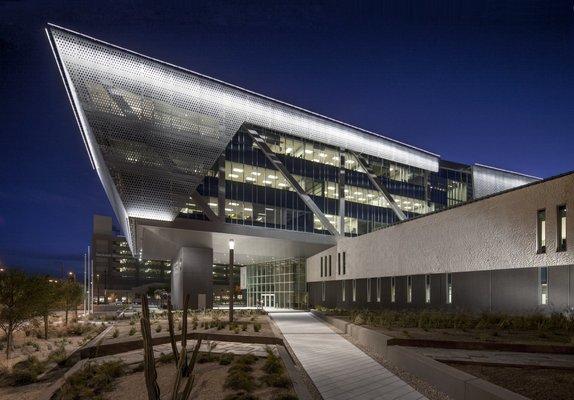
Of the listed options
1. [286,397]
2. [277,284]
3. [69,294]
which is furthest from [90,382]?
[277,284]

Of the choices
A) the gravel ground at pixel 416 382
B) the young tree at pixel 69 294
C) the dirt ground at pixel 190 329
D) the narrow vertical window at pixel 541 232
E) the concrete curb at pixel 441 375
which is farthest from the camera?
the young tree at pixel 69 294

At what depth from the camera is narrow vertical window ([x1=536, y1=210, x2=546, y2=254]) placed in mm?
18811

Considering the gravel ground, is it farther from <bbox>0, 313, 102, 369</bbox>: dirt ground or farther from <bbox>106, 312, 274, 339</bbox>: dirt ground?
<bbox>0, 313, 102, 369</bbox>: dirt ground

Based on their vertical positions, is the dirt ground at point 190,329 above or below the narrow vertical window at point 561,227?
below

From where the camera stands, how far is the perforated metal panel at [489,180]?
199ft

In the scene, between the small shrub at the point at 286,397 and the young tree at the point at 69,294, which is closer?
the small shrub at the point at 286,397

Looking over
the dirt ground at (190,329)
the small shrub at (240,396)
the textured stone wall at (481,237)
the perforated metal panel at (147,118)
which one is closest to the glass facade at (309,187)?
the perforated metal panel at (147,118)

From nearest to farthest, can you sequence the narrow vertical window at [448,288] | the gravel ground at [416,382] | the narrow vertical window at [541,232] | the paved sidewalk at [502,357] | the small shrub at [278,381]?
the gravel ground at [416,382] < the small shrub at [278,381] < the paved sidewalk at [502,357] < the narrow vertical window at [541,232] < the narrow vertical window at [448,288]

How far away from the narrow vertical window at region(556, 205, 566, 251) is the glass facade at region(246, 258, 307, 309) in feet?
115

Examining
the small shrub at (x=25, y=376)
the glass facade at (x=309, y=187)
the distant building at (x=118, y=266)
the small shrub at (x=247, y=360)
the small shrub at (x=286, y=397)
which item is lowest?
the distant building at (x=118, y=266)

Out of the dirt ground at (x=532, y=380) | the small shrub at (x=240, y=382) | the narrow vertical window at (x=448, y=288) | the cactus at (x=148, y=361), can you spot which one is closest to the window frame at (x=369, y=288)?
the narrow vertical window at (x=448, y=288)

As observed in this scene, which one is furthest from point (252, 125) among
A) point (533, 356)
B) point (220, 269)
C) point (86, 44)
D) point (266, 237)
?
point (220, 269)

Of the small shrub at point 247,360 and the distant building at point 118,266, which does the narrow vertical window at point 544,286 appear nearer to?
the small shrub at point 247,360

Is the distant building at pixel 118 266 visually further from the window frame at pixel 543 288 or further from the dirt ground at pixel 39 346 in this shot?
the window frame at pixel 543 288
